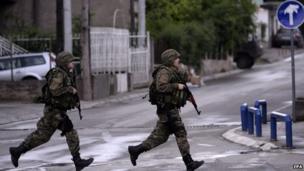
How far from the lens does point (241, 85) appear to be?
1206 inches

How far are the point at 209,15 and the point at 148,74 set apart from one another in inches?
356

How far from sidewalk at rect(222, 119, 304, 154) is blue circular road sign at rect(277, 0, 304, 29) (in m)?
2.09

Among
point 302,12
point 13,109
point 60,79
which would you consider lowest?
point 13,109

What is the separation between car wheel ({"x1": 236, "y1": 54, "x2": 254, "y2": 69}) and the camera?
145 feet

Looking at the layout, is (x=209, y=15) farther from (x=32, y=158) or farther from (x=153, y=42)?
(x=32, y=158)

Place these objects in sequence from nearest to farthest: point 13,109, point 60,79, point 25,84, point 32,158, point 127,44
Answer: point 60,79 < point 32,158 < point 13,109 < point 25,84 < point 127,44

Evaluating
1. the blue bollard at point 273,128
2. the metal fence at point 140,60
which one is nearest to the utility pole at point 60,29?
the metal fence at point 140,60

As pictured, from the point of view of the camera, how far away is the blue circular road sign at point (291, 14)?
52.8ft

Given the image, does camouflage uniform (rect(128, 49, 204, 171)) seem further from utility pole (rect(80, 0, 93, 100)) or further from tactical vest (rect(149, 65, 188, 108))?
utility pole (rect(80, 0, 93, 100))

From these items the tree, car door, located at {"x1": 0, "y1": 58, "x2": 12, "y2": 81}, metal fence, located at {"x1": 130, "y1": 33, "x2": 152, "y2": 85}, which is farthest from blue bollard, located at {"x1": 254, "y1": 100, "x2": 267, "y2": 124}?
the tree

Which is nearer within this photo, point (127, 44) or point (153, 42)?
point (127, 44)

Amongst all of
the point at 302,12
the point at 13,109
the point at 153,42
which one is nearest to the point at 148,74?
the point at 153,42

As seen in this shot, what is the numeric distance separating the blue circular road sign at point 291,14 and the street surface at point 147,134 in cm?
260

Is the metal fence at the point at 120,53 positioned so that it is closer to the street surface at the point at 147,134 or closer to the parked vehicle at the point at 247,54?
the street surface at the point at 147,134
